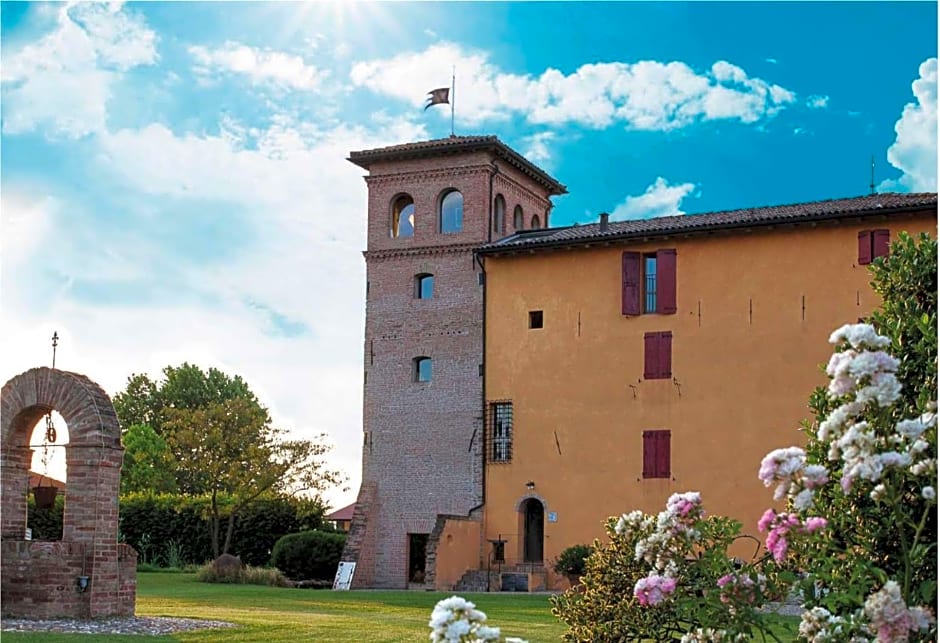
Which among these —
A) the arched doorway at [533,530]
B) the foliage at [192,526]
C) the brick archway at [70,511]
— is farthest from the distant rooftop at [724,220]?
the brick archway at [70,511]

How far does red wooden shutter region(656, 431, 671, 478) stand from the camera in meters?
30.3

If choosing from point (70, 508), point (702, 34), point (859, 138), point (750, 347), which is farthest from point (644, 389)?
point (702, 34)

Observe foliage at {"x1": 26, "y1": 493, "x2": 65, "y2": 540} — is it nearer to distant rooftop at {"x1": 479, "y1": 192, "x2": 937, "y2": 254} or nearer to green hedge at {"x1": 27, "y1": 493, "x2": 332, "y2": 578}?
green hedge at {"x1": 27, "y1": 493, "x2": 332, "y2": 578}

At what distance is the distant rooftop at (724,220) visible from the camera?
2866 centimetres

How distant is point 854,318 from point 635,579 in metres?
20.7

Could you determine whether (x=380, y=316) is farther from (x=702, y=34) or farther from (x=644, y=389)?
(x=702, y=34)

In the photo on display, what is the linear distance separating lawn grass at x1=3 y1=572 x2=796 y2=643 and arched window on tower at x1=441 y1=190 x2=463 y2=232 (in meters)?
10.2

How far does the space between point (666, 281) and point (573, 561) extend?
699 cm

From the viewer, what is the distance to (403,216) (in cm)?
3503

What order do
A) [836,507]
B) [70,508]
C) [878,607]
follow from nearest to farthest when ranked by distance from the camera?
[878,607]
[836,507]
[70,508]

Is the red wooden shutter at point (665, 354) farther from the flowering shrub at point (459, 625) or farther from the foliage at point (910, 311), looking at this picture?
the flowering shrub at point (459, 625)

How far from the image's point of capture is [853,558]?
6336mm

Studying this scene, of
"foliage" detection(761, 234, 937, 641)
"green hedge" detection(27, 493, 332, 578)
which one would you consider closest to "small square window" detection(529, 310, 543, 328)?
"green hedge" detection(27, 493, 332, 578)

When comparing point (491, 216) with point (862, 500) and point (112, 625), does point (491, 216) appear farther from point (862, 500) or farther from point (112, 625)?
point (862, 500)
